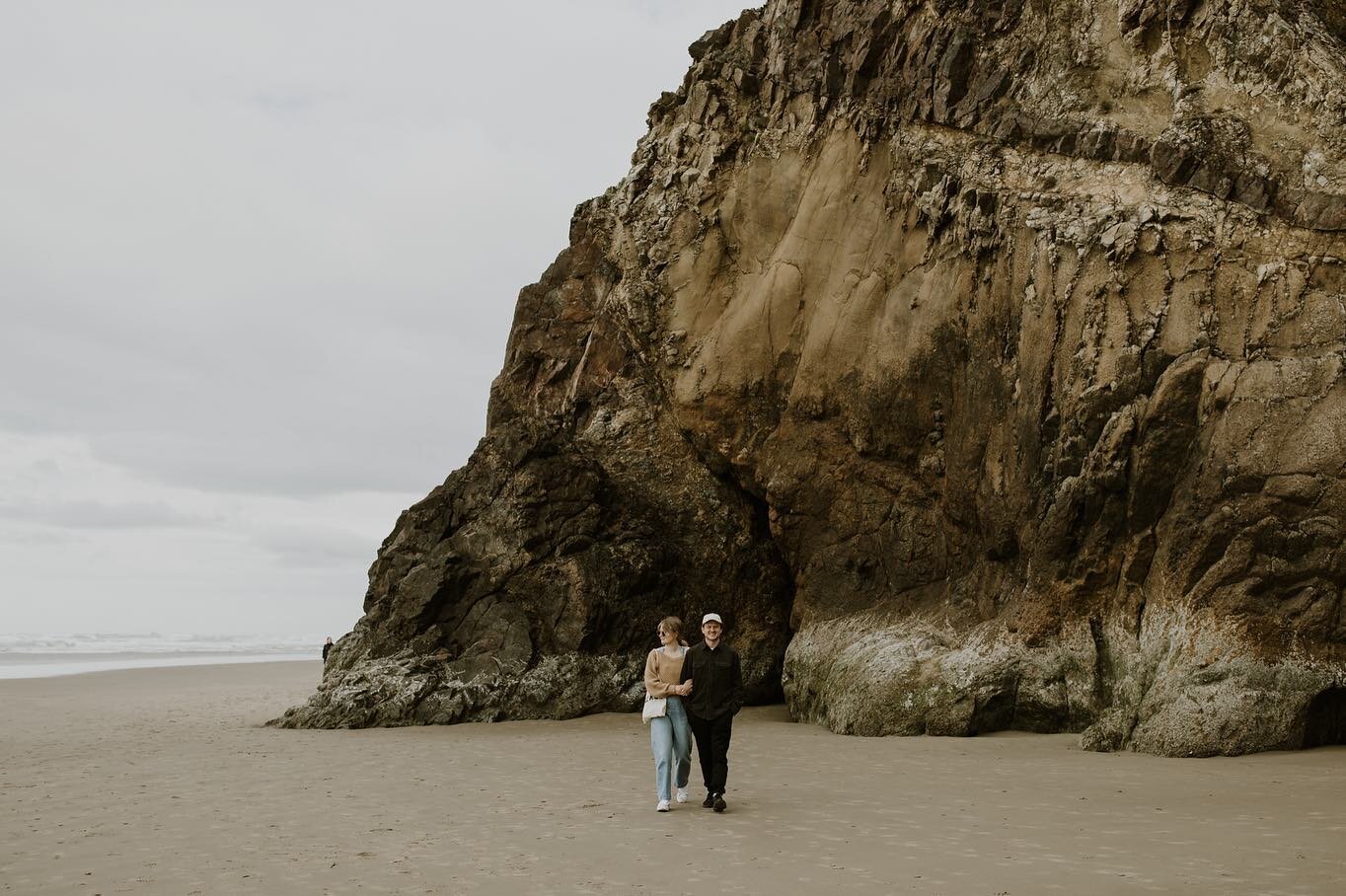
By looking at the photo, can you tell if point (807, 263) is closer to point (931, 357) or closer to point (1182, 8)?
point (931, 357)

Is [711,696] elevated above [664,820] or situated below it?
above

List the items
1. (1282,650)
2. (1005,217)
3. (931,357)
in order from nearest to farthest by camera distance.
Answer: (1282,650) < (1005,217) < (931,357)

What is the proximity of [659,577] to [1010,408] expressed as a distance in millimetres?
7450

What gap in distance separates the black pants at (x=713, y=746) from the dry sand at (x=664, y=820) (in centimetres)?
26

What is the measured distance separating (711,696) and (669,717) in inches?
16.3

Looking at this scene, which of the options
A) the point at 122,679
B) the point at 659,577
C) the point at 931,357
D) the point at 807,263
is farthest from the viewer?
the point at 122,679

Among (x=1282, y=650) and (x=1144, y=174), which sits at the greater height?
(x=1144, y=174)

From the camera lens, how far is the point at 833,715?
49.8ft

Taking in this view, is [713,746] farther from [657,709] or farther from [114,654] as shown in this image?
[114,654]

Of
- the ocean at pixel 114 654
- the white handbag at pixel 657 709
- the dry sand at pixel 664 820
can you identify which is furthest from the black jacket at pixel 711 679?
the ocean at pixel 114 654

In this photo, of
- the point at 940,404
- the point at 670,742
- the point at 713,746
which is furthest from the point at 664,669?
the point at 940,404

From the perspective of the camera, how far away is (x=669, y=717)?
951 cm

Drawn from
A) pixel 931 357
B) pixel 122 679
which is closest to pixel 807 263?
pixel 931 357

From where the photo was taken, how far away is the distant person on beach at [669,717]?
946 cm
